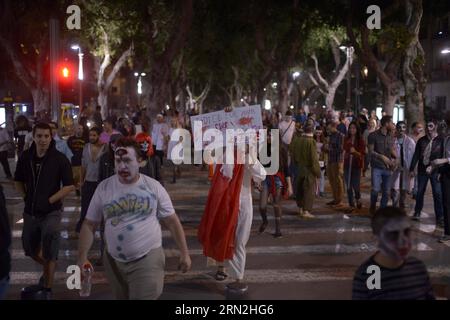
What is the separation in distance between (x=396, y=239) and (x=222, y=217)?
3.63 metres

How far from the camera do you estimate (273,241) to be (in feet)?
31.5

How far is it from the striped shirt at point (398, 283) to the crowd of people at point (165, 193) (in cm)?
1

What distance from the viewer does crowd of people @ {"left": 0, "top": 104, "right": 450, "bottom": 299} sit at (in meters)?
4.69

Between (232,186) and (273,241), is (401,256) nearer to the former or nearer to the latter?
(232,186)

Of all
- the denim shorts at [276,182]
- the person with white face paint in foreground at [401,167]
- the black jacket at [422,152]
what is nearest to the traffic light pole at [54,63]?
the denim shorts at [276,182]

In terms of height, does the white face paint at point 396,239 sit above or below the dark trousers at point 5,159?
below

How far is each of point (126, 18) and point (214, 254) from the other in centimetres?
1745

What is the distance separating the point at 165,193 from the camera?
4.94 meters

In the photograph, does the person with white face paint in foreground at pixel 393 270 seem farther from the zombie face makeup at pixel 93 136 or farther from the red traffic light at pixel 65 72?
the red traffic light at pixel 65 72

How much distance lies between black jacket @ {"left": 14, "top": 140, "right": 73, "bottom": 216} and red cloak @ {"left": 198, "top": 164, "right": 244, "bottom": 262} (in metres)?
1.74

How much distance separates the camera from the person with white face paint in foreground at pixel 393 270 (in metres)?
3.80

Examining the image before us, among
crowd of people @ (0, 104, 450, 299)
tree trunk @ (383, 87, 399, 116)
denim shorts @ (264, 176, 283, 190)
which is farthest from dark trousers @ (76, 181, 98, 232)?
tree trunk @ (383, 87, 399, 116)

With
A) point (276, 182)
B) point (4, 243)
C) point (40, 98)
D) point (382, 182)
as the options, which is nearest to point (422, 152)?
point (382, 182)

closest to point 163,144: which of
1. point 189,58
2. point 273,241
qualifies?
point 273,241
